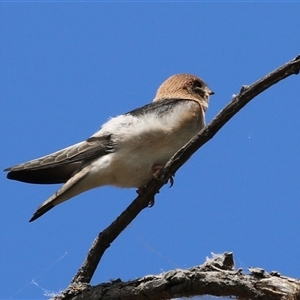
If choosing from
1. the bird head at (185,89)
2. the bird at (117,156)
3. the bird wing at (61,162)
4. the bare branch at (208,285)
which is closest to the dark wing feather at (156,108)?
the bird at (117,156)

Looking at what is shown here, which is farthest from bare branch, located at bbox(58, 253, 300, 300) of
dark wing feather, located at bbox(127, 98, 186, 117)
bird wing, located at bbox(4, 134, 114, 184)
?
dark wing feather, located at bbox(127, 98, 186, 117)

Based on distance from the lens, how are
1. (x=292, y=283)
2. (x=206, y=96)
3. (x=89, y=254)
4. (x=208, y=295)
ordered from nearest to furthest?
(x=292, y=283), (x=208, y=295), (x=89, y=254), (x=206, y=96)

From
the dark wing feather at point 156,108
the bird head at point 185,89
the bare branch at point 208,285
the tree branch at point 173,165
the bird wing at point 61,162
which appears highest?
the bird head at point 185,89

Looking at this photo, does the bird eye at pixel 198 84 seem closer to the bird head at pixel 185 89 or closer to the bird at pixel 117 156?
the bird head at pixel 185 89

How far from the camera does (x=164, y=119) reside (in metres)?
4.90

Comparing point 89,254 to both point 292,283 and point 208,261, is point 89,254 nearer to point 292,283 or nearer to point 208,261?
point 208,261

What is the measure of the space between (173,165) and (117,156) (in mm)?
886

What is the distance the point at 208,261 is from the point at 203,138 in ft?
2.15

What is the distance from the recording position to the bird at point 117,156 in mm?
4633

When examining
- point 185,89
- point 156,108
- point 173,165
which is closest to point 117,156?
point 156,108

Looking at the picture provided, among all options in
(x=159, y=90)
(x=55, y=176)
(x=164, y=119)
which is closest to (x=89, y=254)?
(x=55, y=176)

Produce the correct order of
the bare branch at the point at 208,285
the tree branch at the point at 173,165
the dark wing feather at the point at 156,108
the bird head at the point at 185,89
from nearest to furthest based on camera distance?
the bare branch at the point at 208,285 < the tree branch at the point at 173,165 < the dark wing feather at the point at 156,108 < the bird head at the point at 185,89

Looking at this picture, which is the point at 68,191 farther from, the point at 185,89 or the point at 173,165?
the point at 185,89

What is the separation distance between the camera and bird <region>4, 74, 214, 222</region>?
463 cm
